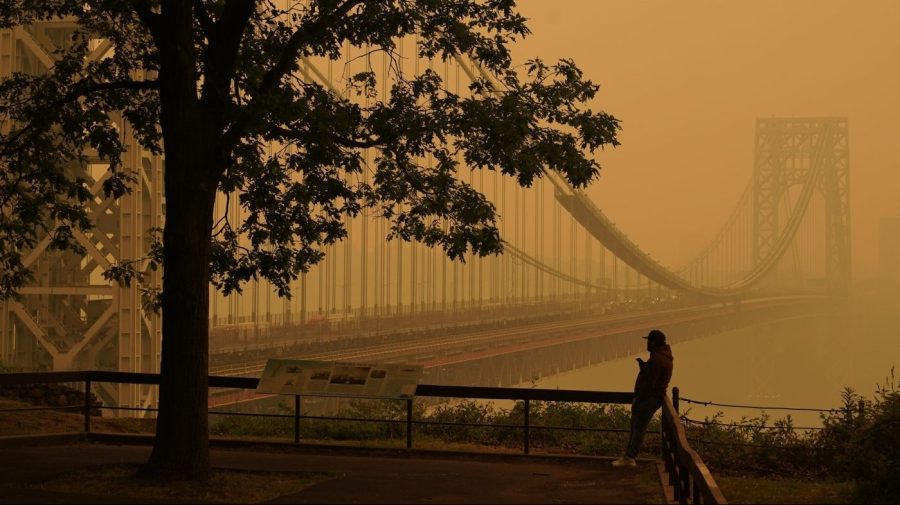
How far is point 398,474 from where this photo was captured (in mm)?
10133

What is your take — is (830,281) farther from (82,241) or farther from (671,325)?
(82,241)

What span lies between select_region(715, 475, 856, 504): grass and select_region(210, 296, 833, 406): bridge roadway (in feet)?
52.6

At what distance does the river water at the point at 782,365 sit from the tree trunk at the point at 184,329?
38.2m

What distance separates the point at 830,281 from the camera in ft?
286

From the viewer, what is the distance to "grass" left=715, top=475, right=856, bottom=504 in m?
9.34

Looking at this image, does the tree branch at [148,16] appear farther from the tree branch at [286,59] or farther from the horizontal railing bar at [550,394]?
the horizontal railing bar at [550,394]

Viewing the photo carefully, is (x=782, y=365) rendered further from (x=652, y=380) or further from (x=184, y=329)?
(x=184, y=329)

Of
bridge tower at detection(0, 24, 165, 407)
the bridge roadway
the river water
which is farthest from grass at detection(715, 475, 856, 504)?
the river water

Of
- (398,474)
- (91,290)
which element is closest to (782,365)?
(91,290)

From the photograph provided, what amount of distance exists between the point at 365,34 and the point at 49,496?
5.69 metres

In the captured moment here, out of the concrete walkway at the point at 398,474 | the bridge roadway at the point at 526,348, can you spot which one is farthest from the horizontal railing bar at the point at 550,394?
the bridge roadway at the point at 526,348

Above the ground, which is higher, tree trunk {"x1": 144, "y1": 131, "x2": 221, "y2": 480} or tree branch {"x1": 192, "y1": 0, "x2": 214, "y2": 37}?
tree branch {"x1": 192, "y1": 0, "x2": 214, "y2": 37}

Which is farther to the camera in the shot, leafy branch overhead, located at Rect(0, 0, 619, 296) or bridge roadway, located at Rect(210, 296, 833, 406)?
bridge roadway, located at Rect(210, 296, 833, 406)

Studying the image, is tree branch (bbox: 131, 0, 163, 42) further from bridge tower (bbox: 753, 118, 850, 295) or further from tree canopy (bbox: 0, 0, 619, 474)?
bridge tower (bbox: 753, 118, 850, 295)
